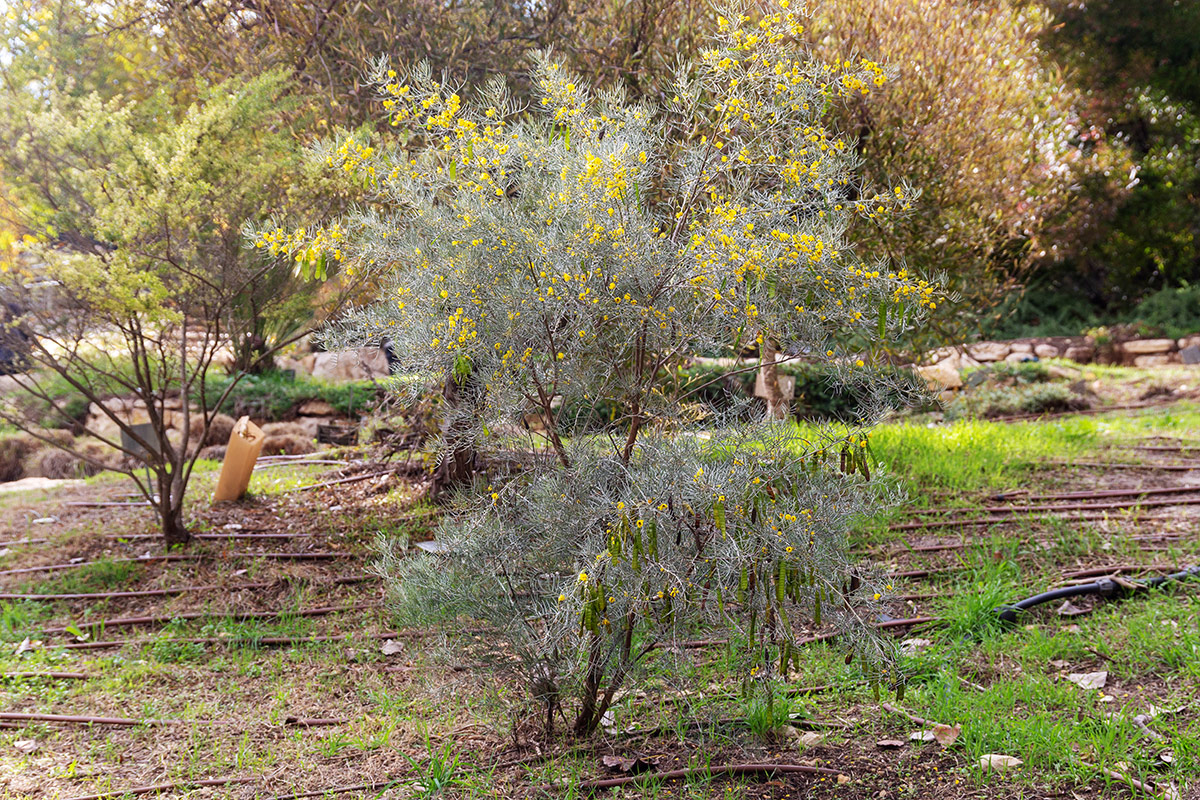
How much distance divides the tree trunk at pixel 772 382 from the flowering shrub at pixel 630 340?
10cm

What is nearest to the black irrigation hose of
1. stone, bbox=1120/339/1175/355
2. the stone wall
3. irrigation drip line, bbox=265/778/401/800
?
irrigation drip line, bbox=265/778/401/800

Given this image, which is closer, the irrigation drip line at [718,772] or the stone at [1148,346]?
the irrigation drip line at [718,772]

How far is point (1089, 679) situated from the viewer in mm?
3164

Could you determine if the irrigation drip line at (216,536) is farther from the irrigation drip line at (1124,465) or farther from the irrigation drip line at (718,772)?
the irrigation drip line at (1124,465)

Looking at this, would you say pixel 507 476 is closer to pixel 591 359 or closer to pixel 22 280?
pixel 591 359

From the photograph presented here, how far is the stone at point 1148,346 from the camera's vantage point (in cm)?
1242

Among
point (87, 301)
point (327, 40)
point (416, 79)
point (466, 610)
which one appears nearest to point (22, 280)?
point (87, 301)

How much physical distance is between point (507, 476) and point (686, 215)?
3.48ft

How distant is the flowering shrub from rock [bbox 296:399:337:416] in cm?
733

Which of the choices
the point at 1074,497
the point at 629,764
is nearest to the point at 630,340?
the point at 629,764

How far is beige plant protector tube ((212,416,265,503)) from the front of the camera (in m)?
5.49

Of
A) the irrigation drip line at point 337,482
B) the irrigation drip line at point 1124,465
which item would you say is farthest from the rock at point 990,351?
the irrigation drip line at point 337,482

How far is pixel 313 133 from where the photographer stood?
5.04 m

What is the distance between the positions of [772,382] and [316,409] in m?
6.42
